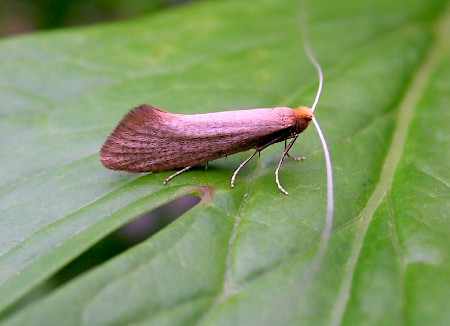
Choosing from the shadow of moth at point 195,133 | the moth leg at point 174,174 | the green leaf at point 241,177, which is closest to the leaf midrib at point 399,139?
the green leaf at point 241,177

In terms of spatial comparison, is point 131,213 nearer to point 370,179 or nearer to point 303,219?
point 303,219

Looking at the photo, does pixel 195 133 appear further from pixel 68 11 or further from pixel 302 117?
pixel 68 11

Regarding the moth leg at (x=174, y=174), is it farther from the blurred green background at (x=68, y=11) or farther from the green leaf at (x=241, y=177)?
the blurred green background at (x=68, y=11)

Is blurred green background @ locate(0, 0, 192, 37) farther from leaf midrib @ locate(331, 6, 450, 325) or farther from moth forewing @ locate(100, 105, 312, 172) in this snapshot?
moth forewing @ locate(100, 105, 312, 172)

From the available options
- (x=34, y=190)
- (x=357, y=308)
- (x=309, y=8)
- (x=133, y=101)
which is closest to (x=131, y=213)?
(x=34, y=190)

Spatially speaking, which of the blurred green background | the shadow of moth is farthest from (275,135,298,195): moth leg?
the blurred green background
